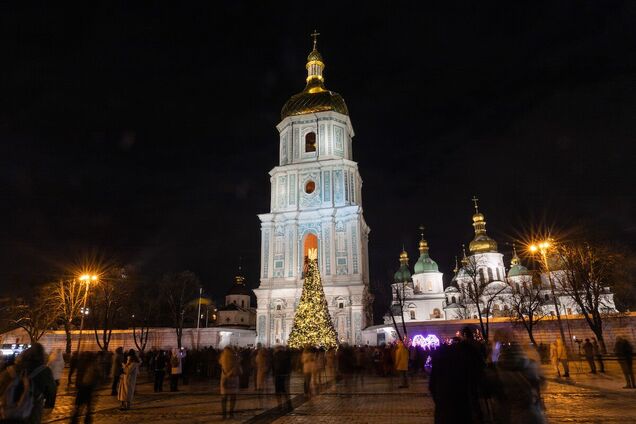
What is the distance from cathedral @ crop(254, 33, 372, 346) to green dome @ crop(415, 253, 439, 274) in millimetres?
20627

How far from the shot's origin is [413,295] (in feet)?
210

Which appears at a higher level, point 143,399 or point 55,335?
point 55,335

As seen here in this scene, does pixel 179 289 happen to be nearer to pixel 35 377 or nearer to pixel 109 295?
pixel 109 295

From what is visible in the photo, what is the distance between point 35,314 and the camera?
34844mm

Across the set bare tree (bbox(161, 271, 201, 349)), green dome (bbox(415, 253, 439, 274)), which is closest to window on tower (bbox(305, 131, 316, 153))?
bare tree (bbox(161, 271, 201, 349))

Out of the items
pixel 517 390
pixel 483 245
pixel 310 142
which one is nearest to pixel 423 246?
pixel 483 245

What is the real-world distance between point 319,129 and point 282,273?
15953mm

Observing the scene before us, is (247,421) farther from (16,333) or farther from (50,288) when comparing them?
(16,333)

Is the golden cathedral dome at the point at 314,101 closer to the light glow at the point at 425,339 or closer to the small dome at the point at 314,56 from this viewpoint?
the small dome at the point at 314,56

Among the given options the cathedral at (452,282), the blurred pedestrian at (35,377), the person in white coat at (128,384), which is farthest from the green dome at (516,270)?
the blurred pedestrian at (35,377)

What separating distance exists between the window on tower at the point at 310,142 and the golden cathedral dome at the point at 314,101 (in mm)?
2486

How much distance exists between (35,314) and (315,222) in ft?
81.5

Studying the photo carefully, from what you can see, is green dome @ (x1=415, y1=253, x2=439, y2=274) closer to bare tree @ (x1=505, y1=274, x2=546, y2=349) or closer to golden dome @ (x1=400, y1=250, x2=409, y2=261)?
golden dome @ (x1=400, y1=250, x2=409, y2=261)

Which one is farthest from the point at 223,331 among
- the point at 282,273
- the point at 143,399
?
the point at 143,399
